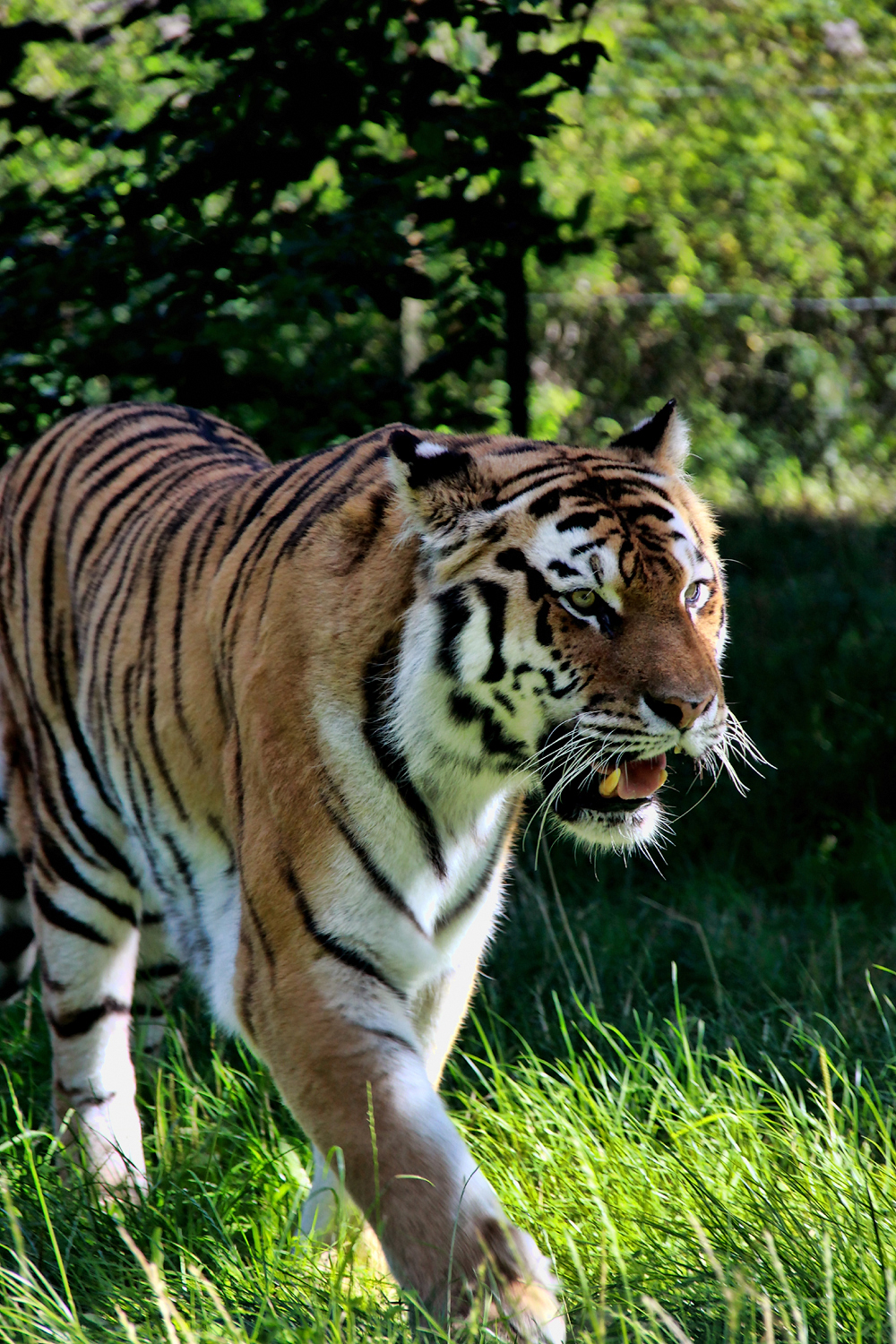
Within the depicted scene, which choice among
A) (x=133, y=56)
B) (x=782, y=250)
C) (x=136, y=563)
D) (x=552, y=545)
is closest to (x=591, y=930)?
(x=136, y=563)

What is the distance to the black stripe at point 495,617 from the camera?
217 centimetres

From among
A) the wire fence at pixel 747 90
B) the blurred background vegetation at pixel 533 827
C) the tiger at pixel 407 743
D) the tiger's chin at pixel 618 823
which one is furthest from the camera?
the wire fence at pixel 747 90

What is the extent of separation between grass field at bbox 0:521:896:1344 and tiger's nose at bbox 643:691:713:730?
0.59 m

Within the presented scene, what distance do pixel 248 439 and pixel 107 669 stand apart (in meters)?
0.76

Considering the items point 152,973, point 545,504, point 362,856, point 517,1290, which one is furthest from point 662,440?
point 152,973

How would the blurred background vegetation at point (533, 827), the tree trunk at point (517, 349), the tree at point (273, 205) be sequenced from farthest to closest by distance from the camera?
the tree trunk at point (517, 349) → the tree at point (273, 205) → the blurred background vegetation at point (533, 827)

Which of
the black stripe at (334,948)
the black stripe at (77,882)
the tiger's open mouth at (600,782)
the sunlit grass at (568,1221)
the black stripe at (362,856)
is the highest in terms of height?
the tiger's open mouth at (600,782)

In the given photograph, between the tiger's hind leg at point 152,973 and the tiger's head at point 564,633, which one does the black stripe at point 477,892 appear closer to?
the tiger's head at point 564,633

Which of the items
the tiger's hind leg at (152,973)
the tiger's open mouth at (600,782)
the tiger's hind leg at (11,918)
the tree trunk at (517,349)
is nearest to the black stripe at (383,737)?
the tiger's open mouth at (600,782)

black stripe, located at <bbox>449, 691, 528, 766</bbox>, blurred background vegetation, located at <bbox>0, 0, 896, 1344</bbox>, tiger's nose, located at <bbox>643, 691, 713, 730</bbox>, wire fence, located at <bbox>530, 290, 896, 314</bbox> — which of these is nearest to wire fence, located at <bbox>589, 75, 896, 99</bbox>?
wire fence, located at <bbox>530, 290, 896, 314</bbox>

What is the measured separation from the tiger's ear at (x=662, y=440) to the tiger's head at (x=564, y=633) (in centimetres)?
19

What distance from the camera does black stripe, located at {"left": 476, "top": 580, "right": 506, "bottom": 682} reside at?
2168mm

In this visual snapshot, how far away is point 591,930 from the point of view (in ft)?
11.8

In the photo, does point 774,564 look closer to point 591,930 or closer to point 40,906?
point 591,930
